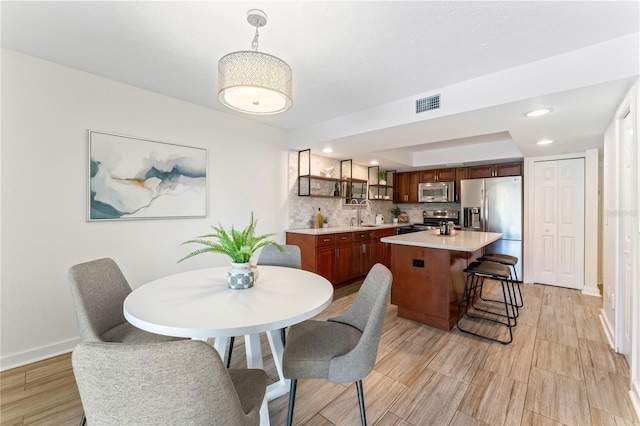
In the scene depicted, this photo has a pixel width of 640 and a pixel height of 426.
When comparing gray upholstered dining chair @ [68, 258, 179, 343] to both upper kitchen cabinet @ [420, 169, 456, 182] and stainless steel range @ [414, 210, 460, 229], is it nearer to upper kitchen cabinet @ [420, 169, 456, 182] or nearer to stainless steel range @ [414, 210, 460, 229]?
stainless steel range @ [414, 210, 460, 229]

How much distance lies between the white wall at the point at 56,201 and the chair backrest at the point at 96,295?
922 millimetres

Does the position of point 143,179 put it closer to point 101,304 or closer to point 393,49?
point 101,304

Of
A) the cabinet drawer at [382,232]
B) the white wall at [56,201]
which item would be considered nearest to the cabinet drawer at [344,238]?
the cabinet drawer at [382,232]

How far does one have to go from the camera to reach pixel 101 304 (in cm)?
163

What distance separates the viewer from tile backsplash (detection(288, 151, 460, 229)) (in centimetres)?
426

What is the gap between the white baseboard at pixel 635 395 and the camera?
5.36 feet

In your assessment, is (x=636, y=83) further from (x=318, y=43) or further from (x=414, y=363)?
(x=414, y=363)

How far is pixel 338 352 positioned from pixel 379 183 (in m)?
4.96

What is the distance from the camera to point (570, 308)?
130 inches

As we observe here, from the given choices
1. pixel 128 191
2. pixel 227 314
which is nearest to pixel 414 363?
pixel 227 314

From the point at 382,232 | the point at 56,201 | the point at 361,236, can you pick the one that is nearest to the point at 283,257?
the point at 56,201

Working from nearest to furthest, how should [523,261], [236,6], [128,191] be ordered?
1. [236,6]
2. [128,191]
3. [523,261]

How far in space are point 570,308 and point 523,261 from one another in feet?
4.02

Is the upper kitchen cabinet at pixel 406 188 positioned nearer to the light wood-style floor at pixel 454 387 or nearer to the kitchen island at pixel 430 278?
the kitchen island at pixel 430 278
